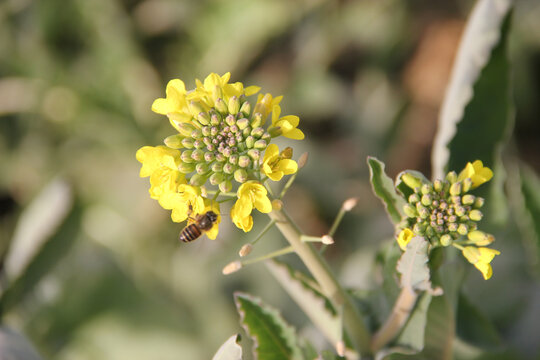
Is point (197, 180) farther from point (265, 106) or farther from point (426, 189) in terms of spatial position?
A: point (426, 189)

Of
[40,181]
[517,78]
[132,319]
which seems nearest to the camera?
[132,319]

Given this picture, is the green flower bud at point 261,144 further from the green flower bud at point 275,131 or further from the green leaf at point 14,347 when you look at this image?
the green leaf at point 14,347

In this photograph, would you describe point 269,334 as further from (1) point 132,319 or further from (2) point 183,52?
(2) point 183,52

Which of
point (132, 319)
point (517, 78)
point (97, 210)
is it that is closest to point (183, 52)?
point (97, 210)

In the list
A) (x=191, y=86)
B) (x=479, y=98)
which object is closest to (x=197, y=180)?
(x=479, y=98)

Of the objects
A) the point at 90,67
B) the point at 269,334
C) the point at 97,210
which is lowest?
the point at 269,334

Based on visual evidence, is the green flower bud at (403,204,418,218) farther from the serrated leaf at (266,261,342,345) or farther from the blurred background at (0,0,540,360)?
the blurred background at (0,0,540,360)

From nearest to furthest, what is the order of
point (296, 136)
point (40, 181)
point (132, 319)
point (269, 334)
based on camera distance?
point (296, 136) < point (269, 334) < point (132, 319) < point (40, 181)
